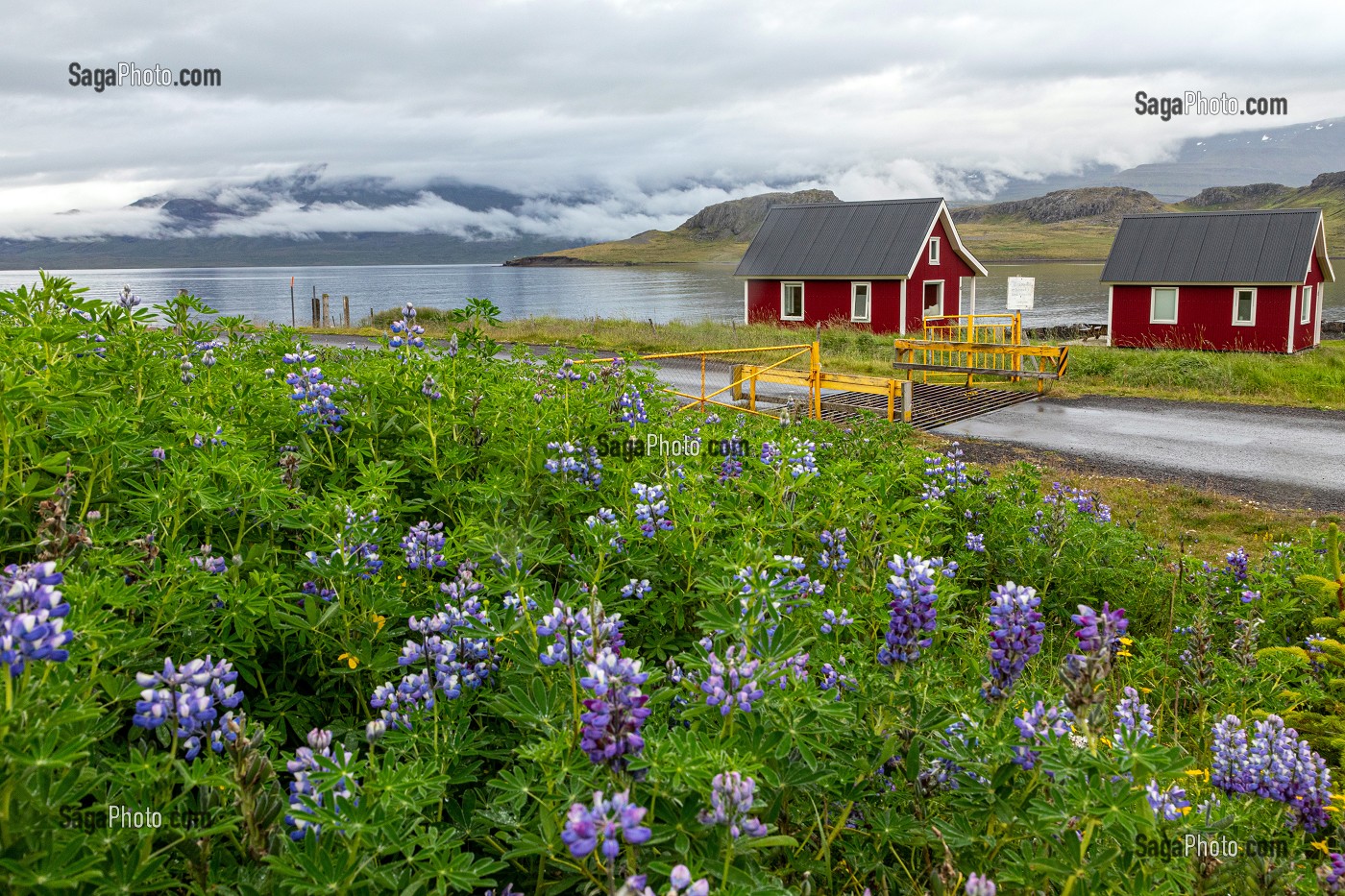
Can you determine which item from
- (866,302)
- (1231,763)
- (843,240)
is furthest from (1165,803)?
(843,240)

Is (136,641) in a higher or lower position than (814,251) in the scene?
lower

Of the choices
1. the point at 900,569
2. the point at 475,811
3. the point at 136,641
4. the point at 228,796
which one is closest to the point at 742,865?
the point at 475,811

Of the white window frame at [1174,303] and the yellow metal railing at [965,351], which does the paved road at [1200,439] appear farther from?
the white window frame at [1174,303]

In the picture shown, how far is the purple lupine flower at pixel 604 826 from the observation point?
1.68 m

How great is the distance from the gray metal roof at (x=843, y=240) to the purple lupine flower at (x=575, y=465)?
3316cm

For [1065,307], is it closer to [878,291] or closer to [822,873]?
[878,291]

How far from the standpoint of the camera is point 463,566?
317 cm

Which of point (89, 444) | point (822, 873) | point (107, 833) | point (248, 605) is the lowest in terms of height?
Answer: point (822, 873)

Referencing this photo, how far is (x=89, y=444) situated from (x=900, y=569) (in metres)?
2.95

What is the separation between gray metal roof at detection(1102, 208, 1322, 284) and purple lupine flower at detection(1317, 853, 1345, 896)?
122 ft

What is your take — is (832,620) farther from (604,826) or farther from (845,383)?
(845,383)

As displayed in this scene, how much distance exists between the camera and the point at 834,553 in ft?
13.5

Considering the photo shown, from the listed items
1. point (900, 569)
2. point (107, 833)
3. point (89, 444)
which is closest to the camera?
point (107, 833)

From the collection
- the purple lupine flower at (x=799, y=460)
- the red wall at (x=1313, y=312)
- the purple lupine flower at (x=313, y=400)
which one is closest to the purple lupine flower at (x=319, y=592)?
the purple lupine flower at (x=313, y=400)
